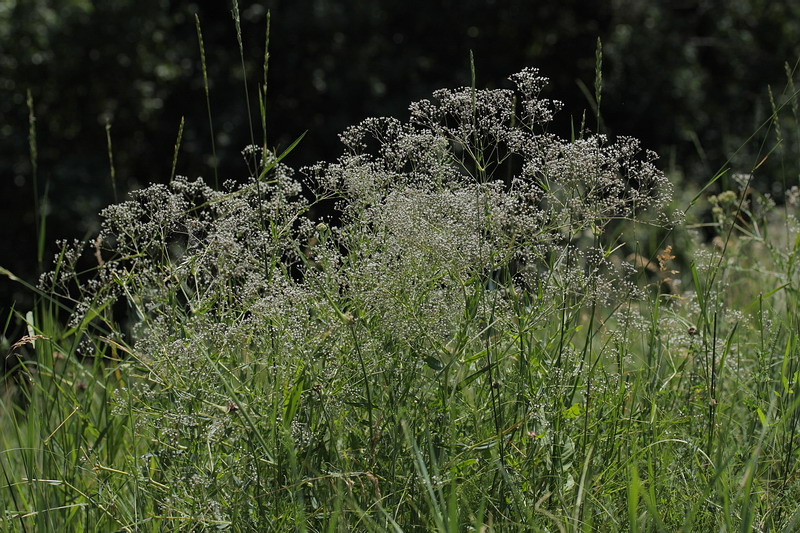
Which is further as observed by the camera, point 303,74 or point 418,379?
point 303,74

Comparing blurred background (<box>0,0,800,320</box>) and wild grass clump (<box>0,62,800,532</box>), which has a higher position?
blurred background (<box>0,0,800,320</box>)

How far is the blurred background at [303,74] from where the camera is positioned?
40.5 ft

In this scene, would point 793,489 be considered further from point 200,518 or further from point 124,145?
point 124,145

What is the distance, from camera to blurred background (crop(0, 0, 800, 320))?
40.5 feet

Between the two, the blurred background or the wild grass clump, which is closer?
the wild grass clump

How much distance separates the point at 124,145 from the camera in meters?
14.1

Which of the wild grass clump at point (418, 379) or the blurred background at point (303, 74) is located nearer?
the wild grass clump at point (418, 379)

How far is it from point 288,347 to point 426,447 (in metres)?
0.40

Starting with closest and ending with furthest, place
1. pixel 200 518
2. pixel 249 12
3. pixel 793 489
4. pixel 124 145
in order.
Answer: pixel 200 518 < pixel 793 489 < pixel 249 12 < pixel 124 145

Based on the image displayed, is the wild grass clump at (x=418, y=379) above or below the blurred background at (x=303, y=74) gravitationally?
below

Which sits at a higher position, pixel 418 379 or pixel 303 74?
pixel 303 74

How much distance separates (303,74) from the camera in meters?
12.9

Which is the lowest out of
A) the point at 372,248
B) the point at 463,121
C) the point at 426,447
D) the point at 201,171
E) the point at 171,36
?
the point at 426,447

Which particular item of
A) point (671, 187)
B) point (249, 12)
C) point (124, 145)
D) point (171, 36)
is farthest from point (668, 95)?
point (671, 187)
